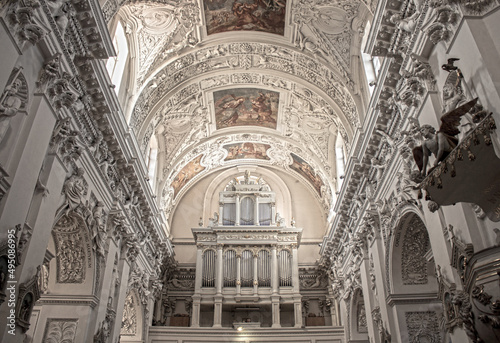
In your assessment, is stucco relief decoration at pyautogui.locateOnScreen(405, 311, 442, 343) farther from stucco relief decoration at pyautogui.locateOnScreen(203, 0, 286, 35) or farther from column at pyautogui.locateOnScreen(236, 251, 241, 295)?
stucco relief decoration at pyautogui.locateOnScreen(203, 0, 286, 35)

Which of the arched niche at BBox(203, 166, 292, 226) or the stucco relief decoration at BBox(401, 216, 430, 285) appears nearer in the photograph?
the stucco relief decoration at BBox(401, 216, 430, 285)

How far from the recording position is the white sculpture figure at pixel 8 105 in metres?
6.14

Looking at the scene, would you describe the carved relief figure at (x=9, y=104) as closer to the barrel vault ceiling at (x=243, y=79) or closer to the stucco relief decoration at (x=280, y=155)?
the barrel vault ceiling at (x=243, y=79)

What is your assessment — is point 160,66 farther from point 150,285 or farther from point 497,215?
point 497,215

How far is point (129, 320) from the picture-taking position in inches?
584

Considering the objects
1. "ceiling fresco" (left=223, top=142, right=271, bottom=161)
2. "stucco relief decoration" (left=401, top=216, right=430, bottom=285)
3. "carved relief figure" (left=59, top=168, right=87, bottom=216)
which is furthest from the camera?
"ceiling fresco" (left=223, top=142, right=271, bottom=161)

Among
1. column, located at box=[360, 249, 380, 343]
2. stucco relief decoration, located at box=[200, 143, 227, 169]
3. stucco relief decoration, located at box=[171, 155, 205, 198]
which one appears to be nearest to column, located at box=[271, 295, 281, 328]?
column, located at box=[360, 249, 380, 343]

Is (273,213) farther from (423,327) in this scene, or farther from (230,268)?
(423,327)

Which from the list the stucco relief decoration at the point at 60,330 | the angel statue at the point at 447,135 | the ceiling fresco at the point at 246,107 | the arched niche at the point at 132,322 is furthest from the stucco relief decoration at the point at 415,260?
the arched niche at the point at 132,322

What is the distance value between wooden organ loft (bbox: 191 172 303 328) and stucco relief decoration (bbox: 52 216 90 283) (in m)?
7.50

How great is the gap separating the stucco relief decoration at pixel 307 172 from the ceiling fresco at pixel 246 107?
255 centimetres

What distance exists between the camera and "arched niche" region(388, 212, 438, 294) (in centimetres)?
976

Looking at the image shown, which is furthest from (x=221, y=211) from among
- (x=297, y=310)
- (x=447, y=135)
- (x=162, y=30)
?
(x=447, y=135)

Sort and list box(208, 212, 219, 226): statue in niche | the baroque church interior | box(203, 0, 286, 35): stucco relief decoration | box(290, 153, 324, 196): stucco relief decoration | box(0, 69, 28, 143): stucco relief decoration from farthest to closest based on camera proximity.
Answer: box(290, 153, 324, 196): stucco relief decoration → box(208, 212, 219, 226): statue in niche → box(203, 0, 286, 35): stucco relief decoration → box(0, 69, 28, 143): stucco relief decoration → the baroque church interior
